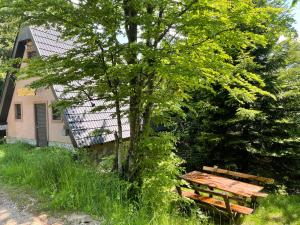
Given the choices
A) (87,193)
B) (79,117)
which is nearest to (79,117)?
(79,117)

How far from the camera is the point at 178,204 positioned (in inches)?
242

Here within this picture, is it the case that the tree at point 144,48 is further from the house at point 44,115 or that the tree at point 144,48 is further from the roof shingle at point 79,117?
the house at point 44,115

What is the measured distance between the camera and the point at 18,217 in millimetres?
4262

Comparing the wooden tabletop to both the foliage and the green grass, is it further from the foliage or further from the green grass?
the foliage

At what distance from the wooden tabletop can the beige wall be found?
224 inches

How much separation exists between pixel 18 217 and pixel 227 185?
407 cm

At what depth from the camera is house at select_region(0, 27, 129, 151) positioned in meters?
9.66

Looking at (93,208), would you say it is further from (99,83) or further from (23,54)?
(23,54)

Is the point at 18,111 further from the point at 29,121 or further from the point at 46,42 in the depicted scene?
the point at 46,42

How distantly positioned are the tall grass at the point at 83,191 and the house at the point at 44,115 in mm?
3375

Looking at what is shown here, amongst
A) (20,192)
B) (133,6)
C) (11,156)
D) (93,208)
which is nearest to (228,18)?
(133,6)

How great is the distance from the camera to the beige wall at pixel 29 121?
1127 cm

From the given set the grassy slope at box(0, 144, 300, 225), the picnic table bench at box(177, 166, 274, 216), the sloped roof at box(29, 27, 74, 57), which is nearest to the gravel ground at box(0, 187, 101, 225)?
the grassy slope at box(0, 144, 300, 225)

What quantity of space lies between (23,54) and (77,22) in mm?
8701
